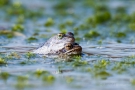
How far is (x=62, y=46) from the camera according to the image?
10.6 metres

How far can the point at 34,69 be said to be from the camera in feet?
29.7

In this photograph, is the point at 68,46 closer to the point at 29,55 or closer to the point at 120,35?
the point at 29,55

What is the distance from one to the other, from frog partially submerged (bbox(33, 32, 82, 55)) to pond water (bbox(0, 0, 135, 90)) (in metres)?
0.24

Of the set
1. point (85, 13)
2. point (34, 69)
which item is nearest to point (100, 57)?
point (34, 69)

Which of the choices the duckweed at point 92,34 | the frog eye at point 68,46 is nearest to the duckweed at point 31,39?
the duckweed at point 92,34

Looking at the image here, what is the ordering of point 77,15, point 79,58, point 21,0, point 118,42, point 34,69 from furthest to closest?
point 21,0, point 77,15, point 118,42, point 79,58, point 34,69

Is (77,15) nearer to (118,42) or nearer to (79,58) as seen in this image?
(118,42)

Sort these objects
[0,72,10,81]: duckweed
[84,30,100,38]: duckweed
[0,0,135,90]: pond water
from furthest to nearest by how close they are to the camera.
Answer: [84,30,100,38]: duckweed
[0,72,10,81]: duckweed
[0,0,135,90]: pond water

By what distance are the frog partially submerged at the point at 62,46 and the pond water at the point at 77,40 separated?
240 millimetres

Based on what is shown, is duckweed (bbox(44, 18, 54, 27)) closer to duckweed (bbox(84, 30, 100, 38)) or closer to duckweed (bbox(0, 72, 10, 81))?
duckweed (bbox(84, 30, 100, 38))

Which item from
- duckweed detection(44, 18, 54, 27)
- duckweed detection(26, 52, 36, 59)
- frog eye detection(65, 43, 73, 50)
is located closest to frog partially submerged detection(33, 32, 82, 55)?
frog eye detection(65, 43, 73, 50)

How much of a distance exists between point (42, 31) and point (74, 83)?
7.14 meters

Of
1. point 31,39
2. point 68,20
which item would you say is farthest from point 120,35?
point 68,20

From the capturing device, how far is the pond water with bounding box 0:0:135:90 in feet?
27.0
